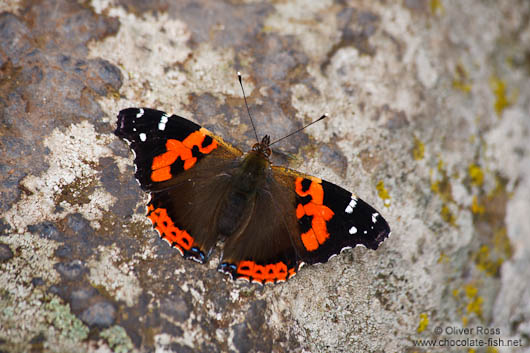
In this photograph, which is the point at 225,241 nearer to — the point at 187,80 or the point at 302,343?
the point at 302,343

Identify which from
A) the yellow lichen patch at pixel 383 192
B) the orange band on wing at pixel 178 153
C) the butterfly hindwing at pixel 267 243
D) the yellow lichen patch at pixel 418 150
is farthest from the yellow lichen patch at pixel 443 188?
the orange band on wing at pixel 178 153

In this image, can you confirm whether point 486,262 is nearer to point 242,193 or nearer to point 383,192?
point 383,192

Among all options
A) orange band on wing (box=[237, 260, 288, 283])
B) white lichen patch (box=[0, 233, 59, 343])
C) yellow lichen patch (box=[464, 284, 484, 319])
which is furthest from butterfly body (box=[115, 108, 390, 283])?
yellow lichen patch (box=[464, 284, 484, 319])

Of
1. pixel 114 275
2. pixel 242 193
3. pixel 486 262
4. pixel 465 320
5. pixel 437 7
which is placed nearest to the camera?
pixel 114 275

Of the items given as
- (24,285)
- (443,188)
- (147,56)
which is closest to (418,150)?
(443,188)

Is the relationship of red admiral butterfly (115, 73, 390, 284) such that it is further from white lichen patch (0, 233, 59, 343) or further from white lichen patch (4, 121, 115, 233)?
white lichen patch (0, 233, 59, 343)

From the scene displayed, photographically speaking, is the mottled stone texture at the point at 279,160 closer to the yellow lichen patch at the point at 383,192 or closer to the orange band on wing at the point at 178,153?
the yellow lichen patch at the point at 383,192
